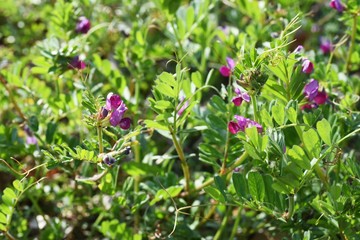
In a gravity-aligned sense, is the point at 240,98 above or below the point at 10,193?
above

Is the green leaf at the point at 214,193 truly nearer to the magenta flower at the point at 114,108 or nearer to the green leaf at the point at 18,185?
the magenta flower at the point at 114,108

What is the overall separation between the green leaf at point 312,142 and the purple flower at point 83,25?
3.06ft

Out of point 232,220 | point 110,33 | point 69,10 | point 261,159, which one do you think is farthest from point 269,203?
point 110,33

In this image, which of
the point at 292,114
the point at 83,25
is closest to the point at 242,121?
the point at 292,114

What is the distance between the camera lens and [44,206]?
199 cm

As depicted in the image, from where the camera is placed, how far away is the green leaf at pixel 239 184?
1357 millimetres

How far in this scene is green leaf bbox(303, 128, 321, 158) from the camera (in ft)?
3.99

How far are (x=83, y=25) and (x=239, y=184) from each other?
0.82 meters

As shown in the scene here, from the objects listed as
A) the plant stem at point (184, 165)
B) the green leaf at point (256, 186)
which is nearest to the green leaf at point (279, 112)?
the green leaf at point (256, 186)

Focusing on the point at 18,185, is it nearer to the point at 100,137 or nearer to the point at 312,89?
the point at 100,137

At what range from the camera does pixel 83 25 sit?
1876 millimetres

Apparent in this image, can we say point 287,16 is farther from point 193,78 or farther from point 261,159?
point 261,159

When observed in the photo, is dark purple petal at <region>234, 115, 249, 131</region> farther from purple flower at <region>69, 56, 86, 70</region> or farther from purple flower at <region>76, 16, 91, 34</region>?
purple flower at <region>76, 16, 91, 34</region>

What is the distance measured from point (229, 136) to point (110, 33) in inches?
42.6
